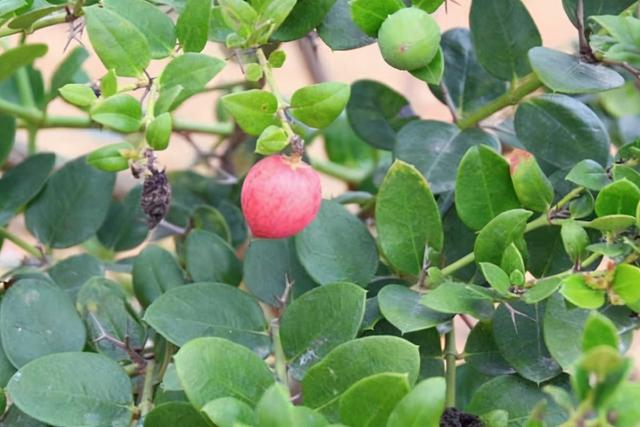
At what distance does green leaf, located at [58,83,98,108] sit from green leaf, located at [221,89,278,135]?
68 mm

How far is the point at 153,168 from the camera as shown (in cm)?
47

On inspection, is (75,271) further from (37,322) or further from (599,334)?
(599,334)

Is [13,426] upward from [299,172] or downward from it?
downward

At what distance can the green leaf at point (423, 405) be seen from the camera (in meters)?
0.35

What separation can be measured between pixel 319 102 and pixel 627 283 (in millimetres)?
159

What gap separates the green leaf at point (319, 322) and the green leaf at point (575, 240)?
0.10 m

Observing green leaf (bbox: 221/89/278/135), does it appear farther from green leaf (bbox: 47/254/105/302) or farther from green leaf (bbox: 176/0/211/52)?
green leaf (bbox: 47/254/105/302)

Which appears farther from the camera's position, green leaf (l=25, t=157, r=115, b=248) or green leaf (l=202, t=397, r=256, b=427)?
green leaf (l=25, t=157, r=115, b=248)

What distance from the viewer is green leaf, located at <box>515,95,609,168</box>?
1.73 ft

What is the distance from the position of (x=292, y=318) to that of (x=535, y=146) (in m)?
0.18

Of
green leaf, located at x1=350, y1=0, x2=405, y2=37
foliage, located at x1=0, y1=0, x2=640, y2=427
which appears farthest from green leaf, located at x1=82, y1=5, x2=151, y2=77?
green leaf, located at x1=350, y1=0, x2=405, y2=37

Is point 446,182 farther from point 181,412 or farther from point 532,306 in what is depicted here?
point 181,412

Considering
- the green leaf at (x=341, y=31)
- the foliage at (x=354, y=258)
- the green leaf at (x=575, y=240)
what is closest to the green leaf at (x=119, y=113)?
the foliage at (x=354, y=258)

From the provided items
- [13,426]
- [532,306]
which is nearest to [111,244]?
[13,426]
